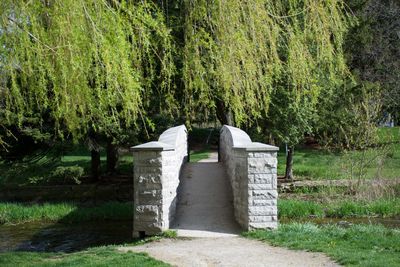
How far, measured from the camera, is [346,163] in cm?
1956

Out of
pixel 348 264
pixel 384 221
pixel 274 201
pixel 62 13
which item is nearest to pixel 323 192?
pixel 384 221

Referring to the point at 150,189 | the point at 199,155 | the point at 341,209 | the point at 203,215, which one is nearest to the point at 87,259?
the point at 150,189

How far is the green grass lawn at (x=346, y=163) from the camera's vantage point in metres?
18.7

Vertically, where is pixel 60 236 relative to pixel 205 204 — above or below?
below

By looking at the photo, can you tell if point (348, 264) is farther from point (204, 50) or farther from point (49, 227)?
point (49, 227)

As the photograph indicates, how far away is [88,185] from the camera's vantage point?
839 inches

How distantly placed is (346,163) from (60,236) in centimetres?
1013

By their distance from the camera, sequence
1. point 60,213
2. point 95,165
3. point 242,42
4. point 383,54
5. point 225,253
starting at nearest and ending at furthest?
point 242,42 → point 225,253 → point 60,213 → point 95,165 → point 383,54

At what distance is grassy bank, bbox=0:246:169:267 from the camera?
7938mm

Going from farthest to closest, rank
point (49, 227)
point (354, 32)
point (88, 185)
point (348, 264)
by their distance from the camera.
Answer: point (354, 32), point (88, 185), point (49, 227), point (348, 264)

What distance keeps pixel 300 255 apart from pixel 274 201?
2083 millimetres

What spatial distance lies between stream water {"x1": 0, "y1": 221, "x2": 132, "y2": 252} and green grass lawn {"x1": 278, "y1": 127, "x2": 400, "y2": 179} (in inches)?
308

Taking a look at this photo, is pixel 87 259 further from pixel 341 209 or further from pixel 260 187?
pixel 341 209

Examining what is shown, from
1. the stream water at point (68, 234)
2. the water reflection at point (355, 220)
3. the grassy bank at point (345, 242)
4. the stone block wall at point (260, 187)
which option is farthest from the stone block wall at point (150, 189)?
the water reflection at point (355, 220)
